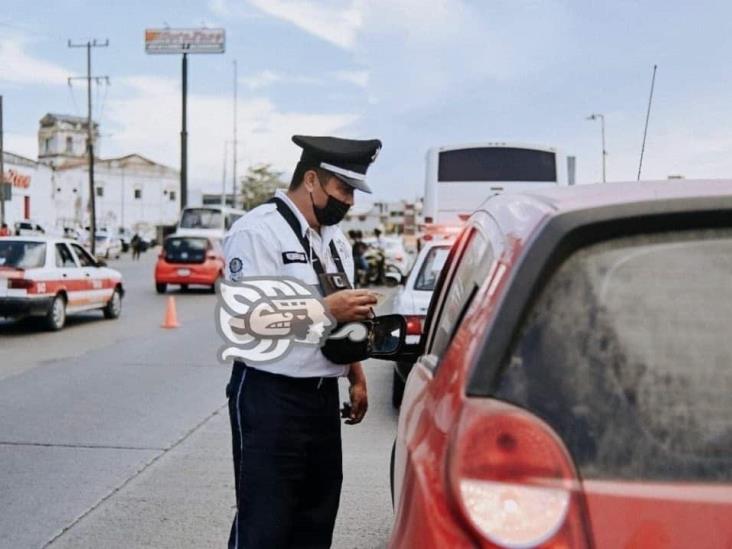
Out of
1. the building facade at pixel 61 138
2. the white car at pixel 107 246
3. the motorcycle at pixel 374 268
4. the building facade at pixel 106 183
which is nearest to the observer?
the motorcycle at pixel 374 268

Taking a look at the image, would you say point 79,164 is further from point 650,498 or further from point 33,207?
point 650,498

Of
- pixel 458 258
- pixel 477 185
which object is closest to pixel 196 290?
pixel 477 185

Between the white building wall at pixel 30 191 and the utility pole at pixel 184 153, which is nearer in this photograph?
the utility pole at pixel 184 153

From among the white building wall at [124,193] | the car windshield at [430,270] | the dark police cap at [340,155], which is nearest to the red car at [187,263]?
the car windshield at [430,270]

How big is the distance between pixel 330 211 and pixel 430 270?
19.5 ft

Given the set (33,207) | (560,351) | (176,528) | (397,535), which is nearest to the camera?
(560,351)

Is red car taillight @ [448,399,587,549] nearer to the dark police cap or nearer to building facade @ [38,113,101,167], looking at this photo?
the dark police cap

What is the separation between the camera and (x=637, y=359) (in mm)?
1755

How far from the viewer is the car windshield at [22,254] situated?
47.0ft

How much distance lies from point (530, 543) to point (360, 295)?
1.51 meters

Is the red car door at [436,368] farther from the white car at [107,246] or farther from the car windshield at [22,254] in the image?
the white car at [107,246]

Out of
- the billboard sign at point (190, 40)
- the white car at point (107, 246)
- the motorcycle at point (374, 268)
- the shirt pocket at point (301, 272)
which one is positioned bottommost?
the white car at point (107, 246)

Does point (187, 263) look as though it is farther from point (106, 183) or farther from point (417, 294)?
point (106, 183)

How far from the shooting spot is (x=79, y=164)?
87.9m
